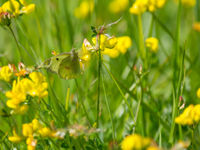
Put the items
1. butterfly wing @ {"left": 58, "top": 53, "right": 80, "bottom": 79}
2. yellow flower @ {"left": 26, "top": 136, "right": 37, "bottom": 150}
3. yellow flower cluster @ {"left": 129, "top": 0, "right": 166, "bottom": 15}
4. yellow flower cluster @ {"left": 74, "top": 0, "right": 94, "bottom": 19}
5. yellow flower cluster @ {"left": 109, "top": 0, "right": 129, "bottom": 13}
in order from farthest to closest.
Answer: yellow flower cluster @ {"left": 109, "top": 0, "right": 129, "bottom": 13}
yellow flower cluster @ {"left": 74, "top": 0, "right": 94, "bottom": 19}
yellow flower cluster @ {"left": 129, "top": 0, "right": 166, "bottom": 15}
butterfly wing @ {"left": 58, "top": 53, "right": 80, "bottom": 79}
yellow flower @ {"left": 26, "top": 136, "right": 37, "bottom": 150}

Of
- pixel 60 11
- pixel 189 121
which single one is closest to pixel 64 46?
pixel 60 11

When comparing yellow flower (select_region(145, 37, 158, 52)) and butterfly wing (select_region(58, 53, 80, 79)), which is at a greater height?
yellow flower (select_region(145, 37, 158, 52))

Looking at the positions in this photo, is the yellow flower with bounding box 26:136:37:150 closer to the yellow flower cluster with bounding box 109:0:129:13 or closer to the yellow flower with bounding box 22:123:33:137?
the yellow flower with bounding box 22:123:33:137

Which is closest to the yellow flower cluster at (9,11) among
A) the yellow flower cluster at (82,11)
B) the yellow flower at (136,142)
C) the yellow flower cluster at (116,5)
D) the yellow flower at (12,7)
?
the yellow flower at (12,7)

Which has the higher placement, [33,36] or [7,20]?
[33,36]

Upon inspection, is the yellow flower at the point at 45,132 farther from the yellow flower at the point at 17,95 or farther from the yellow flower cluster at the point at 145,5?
the yellow flower cluster at the point at 145,5

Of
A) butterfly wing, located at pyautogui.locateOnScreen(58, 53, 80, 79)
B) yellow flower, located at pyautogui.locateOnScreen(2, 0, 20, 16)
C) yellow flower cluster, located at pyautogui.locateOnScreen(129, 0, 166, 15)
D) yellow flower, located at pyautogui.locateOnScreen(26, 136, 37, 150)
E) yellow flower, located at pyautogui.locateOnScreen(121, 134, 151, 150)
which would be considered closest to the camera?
yellow flower, located at pyautogui.locateOnScreen(121, 134, 151, 150)

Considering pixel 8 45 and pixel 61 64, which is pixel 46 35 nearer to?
pixel 8 45

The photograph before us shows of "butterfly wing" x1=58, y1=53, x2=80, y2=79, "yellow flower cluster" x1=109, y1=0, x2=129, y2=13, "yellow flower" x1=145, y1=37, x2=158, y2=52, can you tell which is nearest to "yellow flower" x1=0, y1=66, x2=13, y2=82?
"butterfly wing" x1=58, y1=53, x2=80, y2=79
